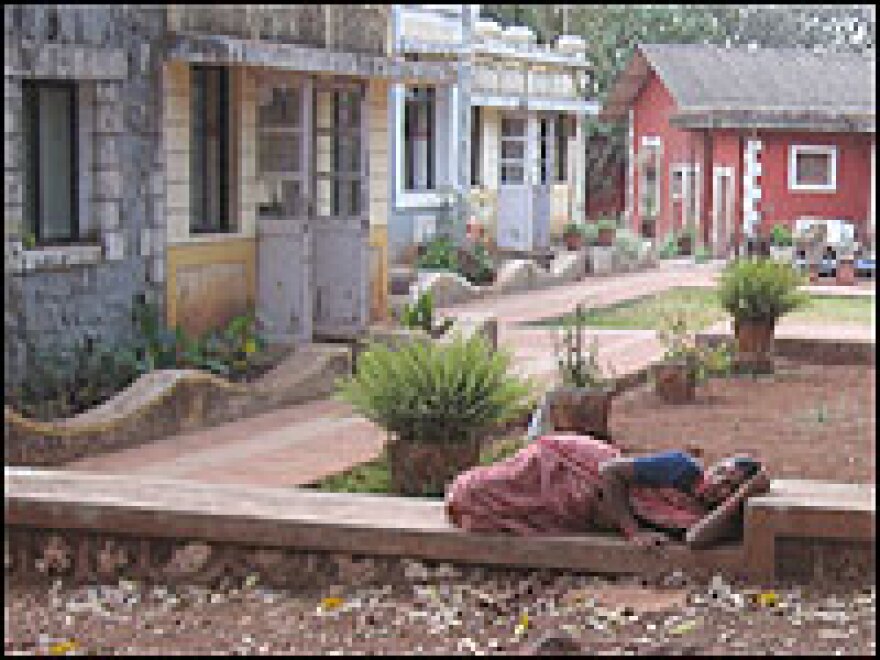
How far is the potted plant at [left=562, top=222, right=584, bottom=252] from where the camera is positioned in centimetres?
2795

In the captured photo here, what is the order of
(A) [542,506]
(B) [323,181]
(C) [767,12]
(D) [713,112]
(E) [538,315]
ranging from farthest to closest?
(C) [767,12] → (D) [713,112] → (E) [538,315] → (B) [323,181] → (A) [542,506]

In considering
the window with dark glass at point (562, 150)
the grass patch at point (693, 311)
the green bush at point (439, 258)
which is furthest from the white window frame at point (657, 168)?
the green bush at point (439, 258)

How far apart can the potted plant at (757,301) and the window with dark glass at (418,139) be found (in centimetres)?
951

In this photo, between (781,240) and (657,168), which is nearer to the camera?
(781,240)

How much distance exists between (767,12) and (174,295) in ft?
102

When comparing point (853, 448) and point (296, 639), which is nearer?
point (296, 639)

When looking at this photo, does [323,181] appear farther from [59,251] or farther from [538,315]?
[538,315]

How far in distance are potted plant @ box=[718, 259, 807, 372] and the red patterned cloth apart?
803 cm

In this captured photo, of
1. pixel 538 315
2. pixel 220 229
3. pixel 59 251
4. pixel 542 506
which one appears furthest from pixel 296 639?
pixel 538 315

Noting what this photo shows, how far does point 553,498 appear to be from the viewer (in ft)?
24.7

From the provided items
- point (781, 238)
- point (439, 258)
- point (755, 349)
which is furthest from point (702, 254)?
point (755, 349)

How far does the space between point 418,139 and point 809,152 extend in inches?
413

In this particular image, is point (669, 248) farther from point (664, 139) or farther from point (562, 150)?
point (664, 139)

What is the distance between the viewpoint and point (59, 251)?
40.1ft
